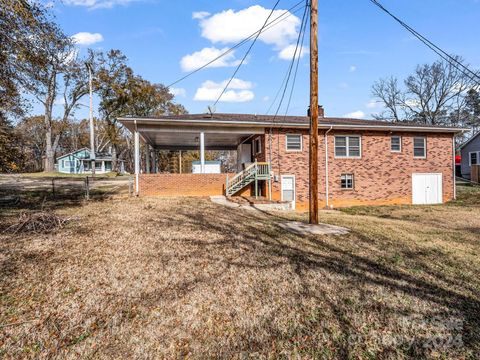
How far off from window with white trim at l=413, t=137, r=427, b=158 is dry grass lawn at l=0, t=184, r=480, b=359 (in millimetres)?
13748

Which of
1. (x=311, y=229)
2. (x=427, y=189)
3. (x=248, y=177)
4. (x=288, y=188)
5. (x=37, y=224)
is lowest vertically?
(x=311, y=229)

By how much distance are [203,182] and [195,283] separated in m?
11.8

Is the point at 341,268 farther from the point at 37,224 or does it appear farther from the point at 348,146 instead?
the point at 348,146

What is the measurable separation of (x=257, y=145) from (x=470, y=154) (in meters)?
24.6

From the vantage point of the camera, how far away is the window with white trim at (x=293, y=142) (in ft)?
55.0

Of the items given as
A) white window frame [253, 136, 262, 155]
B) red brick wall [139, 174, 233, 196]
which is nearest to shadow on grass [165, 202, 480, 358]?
red brick wall [139, 174, 233, 196]

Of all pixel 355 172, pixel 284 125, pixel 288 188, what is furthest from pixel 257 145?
pixel 355 172

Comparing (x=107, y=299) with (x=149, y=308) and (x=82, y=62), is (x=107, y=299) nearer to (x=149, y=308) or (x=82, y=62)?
(x=149, y=308)

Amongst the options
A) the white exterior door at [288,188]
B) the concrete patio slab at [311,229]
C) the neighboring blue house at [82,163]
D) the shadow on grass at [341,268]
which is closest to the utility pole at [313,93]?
the concrete patio slab at [311,229]

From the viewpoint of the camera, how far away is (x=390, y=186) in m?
18.3

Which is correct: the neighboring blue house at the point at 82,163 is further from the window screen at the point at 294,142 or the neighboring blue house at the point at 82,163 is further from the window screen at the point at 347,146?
the window screen at the point at 347,146

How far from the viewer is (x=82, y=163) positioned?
45.0 metres

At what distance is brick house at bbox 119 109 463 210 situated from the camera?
51.7 feet

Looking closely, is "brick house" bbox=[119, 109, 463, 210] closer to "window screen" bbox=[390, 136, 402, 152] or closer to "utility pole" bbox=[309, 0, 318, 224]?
"window screen" bbox=[390, 136, 402, 152]
